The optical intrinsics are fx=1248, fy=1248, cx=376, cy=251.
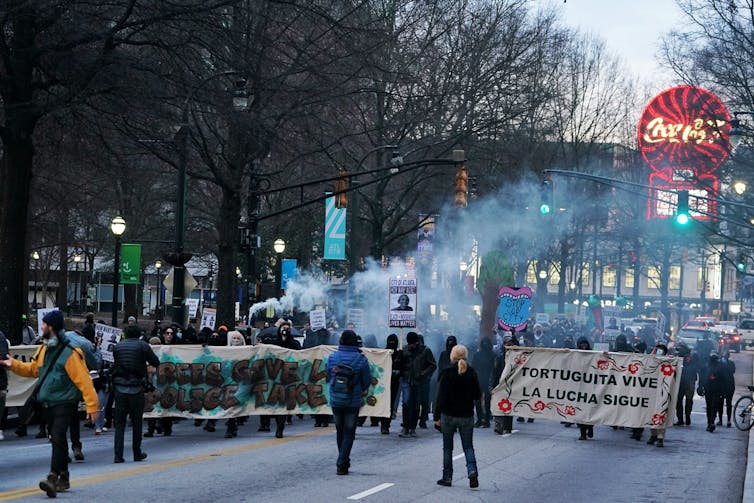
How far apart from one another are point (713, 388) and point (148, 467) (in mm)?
14019

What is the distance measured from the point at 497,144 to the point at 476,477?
120ft

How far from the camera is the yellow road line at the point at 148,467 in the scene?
12258 millimetres

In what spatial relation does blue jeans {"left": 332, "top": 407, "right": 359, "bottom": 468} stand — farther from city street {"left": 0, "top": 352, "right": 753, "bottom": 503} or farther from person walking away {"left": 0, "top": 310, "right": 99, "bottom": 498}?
person walking away {"left": 0, "top": 310, "right": 99, "bottom": 498}

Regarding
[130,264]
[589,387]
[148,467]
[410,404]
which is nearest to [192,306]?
[130,264]

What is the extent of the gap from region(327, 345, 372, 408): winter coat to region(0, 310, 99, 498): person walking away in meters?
3.70

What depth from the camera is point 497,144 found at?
49.8m

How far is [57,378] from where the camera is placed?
1191 cm

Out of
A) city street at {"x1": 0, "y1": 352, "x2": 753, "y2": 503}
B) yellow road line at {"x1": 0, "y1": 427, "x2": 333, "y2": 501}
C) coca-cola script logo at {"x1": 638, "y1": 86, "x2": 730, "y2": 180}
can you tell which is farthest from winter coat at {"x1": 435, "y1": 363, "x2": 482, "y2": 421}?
coca-cola script logo at {"x1": 638, "y1": 86, "x2": 730, "y2": 180}

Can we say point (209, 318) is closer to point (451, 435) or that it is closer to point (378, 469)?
point (378, 469)

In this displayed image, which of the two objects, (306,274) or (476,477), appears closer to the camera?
(476,477)

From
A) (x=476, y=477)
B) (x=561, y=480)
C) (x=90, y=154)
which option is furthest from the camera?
(x=90, y=154)

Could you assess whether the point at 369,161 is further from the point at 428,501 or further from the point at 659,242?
the point at 428,501

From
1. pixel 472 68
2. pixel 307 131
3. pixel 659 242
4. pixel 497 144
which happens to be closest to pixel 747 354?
pixel 659 242

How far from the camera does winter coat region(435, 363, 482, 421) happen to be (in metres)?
14.0
